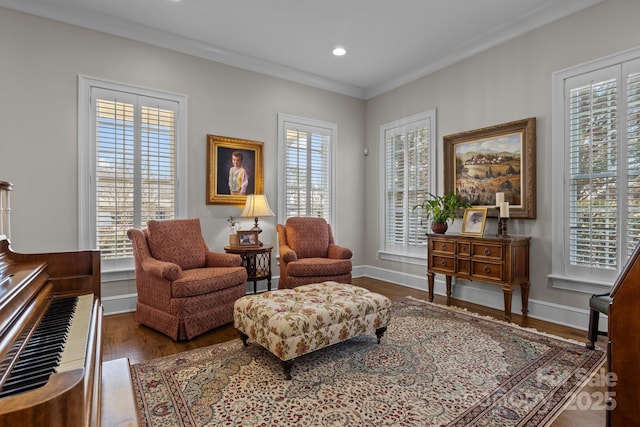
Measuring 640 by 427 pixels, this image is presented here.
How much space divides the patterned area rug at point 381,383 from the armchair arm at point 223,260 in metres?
0.94

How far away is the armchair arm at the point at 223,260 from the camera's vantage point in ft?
11.3

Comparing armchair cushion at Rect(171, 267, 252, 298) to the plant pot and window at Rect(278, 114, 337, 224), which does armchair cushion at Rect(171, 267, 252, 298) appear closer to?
window at Rect(278, 114, 337, 224)

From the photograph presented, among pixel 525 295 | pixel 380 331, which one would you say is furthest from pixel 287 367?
pixel 525 295

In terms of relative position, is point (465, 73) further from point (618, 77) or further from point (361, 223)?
point (361, 223)

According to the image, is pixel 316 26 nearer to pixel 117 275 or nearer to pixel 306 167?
pixel 306 167

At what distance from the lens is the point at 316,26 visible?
→ 3.61 meters

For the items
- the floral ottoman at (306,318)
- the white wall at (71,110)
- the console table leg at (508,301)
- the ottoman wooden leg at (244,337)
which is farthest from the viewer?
the console table leg at (508,301)

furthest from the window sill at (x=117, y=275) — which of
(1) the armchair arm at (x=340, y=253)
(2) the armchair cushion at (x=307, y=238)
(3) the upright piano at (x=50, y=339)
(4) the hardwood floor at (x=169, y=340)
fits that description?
(1) the armchair arm at (x=340, y=253)

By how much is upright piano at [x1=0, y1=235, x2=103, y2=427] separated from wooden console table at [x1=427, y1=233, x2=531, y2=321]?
325 centimetres

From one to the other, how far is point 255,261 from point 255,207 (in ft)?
2.11

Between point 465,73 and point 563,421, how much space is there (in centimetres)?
365

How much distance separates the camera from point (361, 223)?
5555 mm

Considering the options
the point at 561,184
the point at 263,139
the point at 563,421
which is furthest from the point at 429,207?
the point at 563,421

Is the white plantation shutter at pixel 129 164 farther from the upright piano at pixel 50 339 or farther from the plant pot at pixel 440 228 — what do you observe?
the plant pot at pixel 440 228
